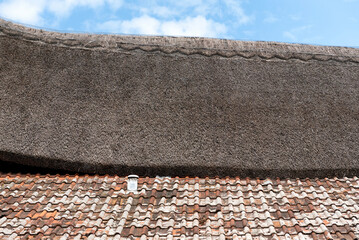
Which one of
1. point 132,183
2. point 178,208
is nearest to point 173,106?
point 132,183

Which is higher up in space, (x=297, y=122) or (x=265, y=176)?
(x=297, y=122)

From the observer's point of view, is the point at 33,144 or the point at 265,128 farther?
the point at 265,128

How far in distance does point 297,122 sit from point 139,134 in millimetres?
2969

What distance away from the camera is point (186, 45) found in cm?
829

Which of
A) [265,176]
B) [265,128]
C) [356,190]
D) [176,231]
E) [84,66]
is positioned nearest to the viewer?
[176,231]

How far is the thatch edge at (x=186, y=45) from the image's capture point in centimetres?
785

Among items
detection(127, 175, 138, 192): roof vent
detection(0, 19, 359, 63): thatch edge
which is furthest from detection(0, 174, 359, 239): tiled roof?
detection(0, 19, 359, 63): thatch edge

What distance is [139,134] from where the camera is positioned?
6.27 metres

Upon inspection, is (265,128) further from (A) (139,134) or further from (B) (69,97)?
(B) (69,97)

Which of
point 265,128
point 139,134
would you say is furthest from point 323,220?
point 139,134

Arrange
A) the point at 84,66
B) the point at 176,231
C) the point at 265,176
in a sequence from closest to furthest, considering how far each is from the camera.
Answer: the point at 176,231, the point at 265,176, the point at 84,66

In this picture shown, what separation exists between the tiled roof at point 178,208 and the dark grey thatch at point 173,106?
0.37 metres

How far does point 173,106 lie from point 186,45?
2205mm

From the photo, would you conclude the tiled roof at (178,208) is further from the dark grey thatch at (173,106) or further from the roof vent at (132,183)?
the dark grey thatch at (173,106)
